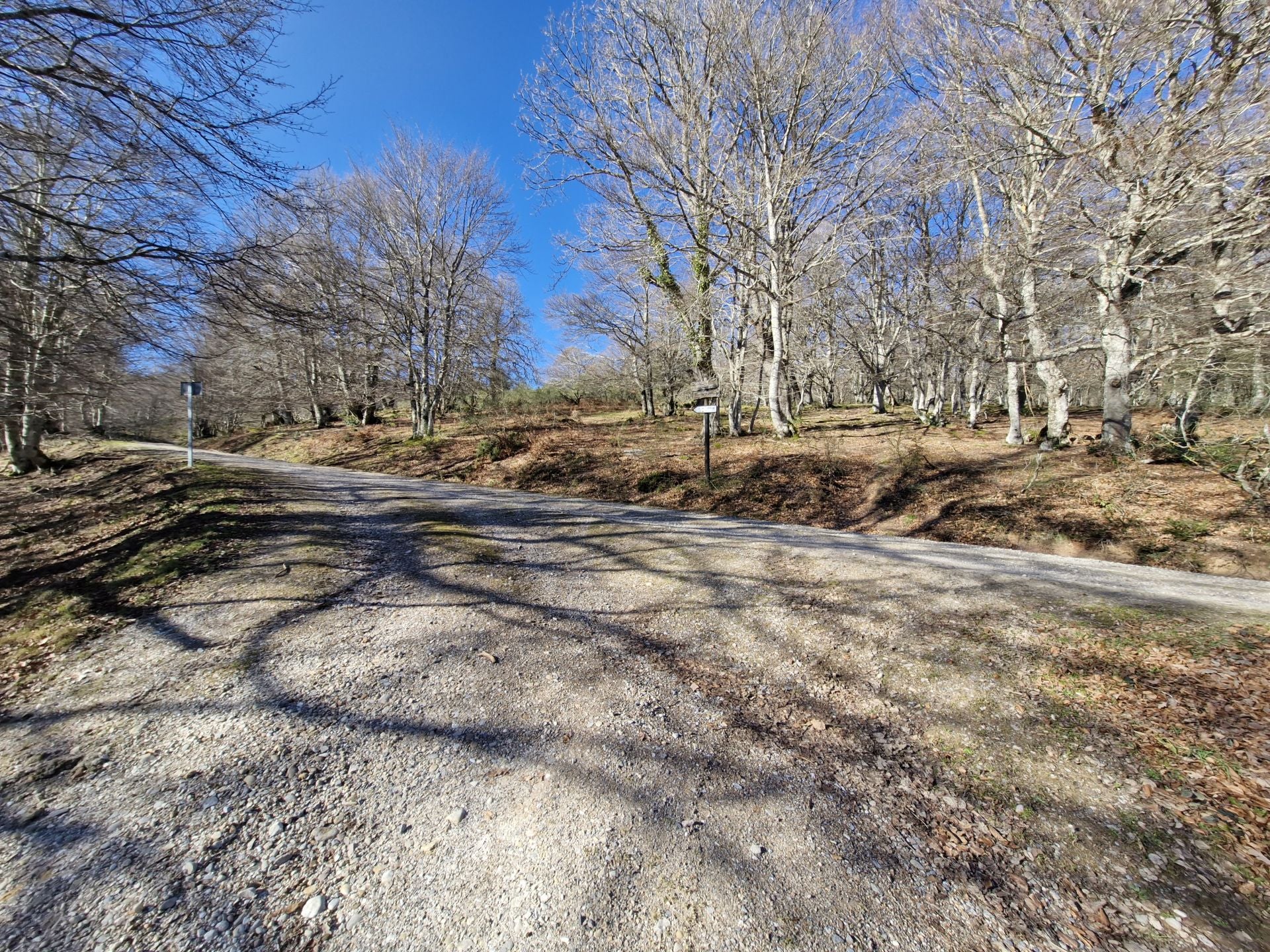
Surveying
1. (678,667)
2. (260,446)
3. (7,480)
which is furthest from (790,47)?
(260,446)

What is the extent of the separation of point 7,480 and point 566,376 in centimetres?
2482

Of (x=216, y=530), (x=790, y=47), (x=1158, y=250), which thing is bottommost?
(x=216, y=530)

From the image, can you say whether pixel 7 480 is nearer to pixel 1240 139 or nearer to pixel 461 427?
pixel 461 427

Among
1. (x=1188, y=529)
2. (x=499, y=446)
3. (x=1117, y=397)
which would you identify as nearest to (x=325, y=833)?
(x=1188, y=529)

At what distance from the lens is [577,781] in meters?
2.21

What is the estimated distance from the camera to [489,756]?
237 centimetres

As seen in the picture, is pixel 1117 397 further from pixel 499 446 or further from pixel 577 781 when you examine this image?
pixel 499 446

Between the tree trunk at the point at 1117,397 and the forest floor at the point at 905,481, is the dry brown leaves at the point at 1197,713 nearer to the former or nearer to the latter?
the forest floor at the point at 905,481

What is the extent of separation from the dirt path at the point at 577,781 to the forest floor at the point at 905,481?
9.27 ft

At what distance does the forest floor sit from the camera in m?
6.45

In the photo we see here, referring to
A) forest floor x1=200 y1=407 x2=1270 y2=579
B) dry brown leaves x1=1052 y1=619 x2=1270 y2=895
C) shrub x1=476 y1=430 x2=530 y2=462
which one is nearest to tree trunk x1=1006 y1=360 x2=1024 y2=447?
forest floor x1=200 y1=407 x2=1270 y2=579

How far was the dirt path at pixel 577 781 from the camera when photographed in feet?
5.32

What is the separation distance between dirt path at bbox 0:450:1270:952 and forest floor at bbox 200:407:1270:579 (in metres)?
2.82

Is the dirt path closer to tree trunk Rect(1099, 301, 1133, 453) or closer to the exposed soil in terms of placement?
the exposed soil
